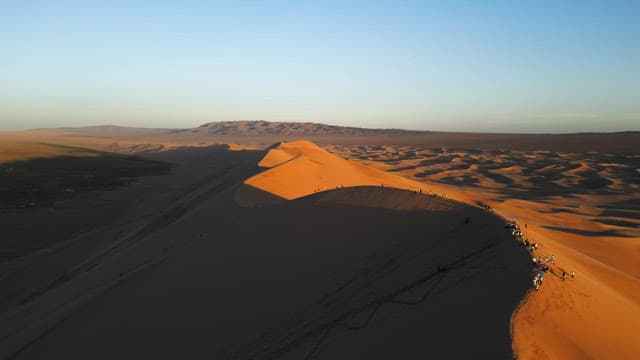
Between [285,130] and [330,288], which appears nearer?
[330,288]

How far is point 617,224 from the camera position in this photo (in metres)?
18.7

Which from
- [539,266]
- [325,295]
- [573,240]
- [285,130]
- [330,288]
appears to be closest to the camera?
[539,266]

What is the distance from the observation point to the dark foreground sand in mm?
5258

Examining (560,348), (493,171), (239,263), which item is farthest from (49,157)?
(560,348)

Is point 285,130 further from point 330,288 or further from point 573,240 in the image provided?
point 330,288

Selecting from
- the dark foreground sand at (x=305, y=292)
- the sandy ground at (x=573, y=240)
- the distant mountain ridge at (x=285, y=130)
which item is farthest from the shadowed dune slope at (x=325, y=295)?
the distant mountain ridge at (x=285, y=130)

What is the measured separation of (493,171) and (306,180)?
25210 millimetres

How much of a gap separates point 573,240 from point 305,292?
11365 mm

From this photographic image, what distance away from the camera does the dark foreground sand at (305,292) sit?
5258 mm

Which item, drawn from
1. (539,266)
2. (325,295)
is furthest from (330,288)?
(539,266)

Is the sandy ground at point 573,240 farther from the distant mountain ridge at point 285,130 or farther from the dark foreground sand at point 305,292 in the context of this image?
the distant mountain ridge at point 285,130

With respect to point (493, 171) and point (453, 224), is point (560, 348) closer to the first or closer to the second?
point (453, 224)

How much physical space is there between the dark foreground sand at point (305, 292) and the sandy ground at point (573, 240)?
373mm

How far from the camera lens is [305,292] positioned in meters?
6.73
